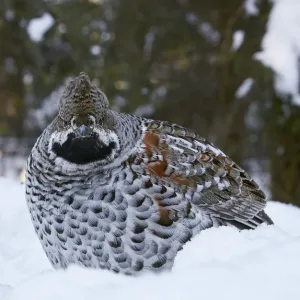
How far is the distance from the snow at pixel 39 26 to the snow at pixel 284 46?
2386 mm

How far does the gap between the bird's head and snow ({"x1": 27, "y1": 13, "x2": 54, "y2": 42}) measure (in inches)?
125

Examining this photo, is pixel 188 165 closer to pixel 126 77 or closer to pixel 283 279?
pixel 283 279

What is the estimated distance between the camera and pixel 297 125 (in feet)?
17.1

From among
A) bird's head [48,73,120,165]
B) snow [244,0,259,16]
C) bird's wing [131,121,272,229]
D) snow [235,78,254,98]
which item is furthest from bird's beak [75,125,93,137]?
snow [244,0,259,16]

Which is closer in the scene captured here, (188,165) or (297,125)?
(188,165)

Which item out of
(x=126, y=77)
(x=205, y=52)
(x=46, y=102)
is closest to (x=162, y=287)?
(x=126, y=77)

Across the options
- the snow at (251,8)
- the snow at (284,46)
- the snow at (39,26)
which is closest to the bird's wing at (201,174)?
the snow at (284,46)

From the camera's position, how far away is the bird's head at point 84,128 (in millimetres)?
3053

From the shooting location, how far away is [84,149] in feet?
10.2

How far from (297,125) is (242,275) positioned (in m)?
3.61

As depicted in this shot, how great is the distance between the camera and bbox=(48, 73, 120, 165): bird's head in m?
3.05

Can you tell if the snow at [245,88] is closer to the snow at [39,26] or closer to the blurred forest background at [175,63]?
the blurred forest background at [175,63]

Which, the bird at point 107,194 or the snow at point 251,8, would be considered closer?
the bird at point 107,194

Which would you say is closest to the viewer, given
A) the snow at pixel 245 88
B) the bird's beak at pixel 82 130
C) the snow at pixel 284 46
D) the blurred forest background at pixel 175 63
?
the bird's beak at pixel 82 130
